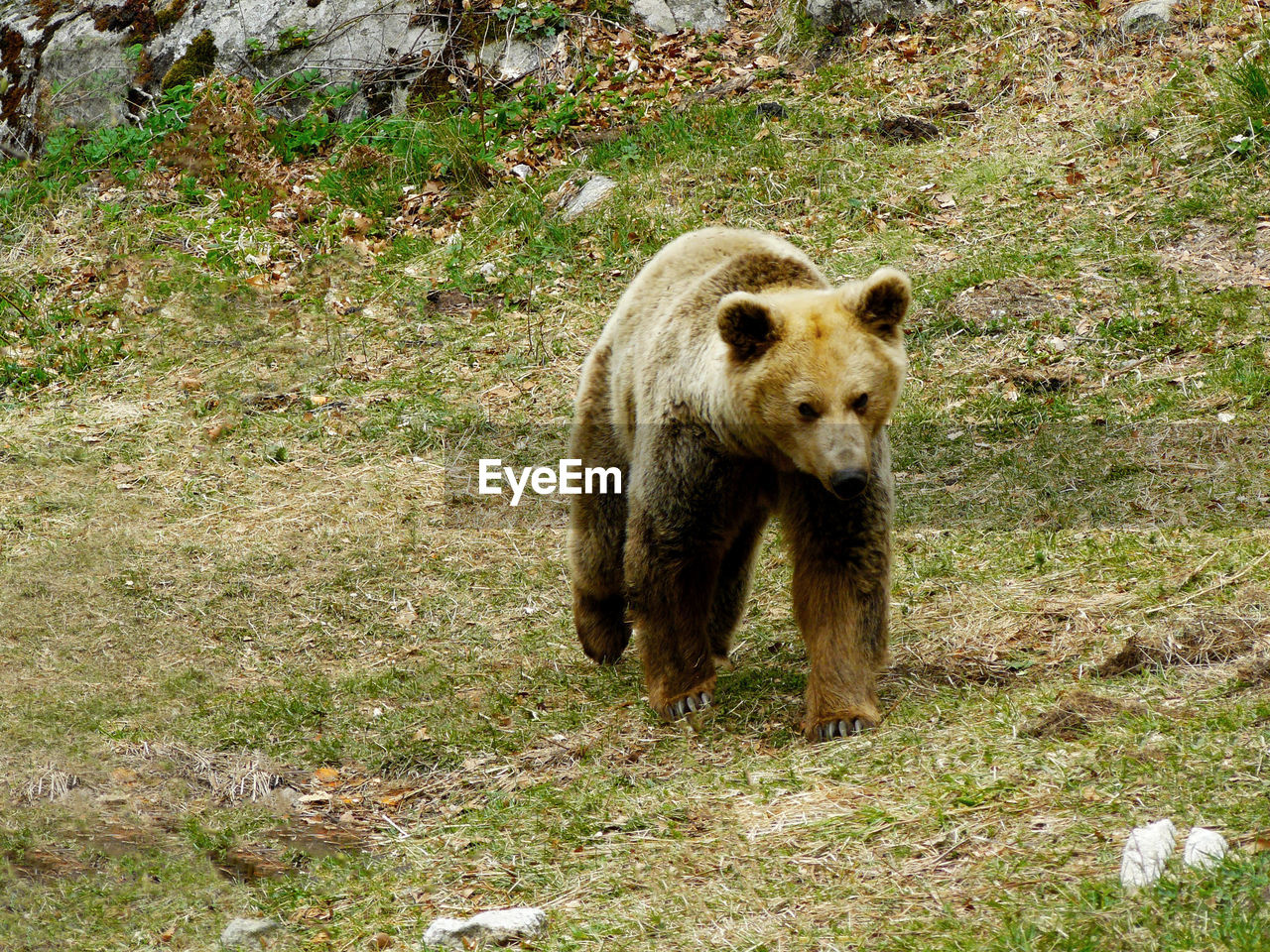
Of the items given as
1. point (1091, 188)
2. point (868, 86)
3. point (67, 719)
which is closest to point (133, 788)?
point (67, 719)

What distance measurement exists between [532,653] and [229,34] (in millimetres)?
8133

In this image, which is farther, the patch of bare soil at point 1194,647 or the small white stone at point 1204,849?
the patch of bare soil at point 1194,647

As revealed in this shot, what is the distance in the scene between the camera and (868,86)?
429 inches

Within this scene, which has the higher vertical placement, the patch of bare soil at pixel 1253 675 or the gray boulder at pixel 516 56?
the gray boulder at pixel 516 56

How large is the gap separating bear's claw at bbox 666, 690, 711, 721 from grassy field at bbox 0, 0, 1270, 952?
3.0 inches

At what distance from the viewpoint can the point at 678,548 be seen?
5.04m

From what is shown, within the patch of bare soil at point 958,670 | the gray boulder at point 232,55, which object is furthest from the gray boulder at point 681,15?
the patch of bare soil at point 958,670

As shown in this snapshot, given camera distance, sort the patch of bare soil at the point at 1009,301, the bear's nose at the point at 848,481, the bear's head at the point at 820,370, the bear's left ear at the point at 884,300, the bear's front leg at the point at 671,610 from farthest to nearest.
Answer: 1. the patch of bare soil at the point at 1009,301
2. the bear's front leg at the point at 671,610
3. the bear's left ear at the point at 884,300
4. the bear's head at the point at 820,370
5. the bear's nose at the point at 848,481

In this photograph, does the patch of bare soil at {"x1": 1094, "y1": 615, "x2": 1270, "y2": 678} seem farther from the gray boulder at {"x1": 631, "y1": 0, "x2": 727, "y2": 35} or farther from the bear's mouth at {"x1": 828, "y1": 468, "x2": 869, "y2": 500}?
the gray boulder at {"x1": 631, "y1": 0, "x2": 727, "y2": 35}

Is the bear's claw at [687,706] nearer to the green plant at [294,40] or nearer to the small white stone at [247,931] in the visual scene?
the small white stone at [247,931]

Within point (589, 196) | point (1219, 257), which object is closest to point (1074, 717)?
point (1219, 257)

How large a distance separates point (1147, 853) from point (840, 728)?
170 cm

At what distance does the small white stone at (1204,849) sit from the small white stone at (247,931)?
2.45 meters

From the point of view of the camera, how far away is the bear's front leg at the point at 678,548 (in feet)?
16.3
